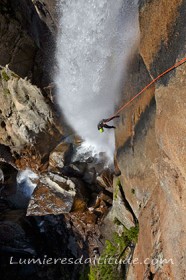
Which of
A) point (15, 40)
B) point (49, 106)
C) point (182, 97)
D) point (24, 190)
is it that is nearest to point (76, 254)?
point (24, 190)

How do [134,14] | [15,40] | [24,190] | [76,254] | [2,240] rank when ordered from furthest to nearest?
1. [24,190]
2. [2,240]
3. [76,254]
4. [15,40]
5. [134,14]

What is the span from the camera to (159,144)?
6066mm

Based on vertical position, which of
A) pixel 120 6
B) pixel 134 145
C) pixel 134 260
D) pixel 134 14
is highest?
pixel 120 6

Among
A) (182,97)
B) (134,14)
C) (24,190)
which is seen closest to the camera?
(182,97)

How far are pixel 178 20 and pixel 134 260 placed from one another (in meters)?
6.34

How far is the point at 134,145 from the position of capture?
827 centimetres

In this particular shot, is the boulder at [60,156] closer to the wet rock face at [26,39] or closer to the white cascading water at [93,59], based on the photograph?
the white cascading water at [93,59]

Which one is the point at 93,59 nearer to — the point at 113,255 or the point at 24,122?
the point at 24,122

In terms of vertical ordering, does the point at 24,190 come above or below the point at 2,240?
above

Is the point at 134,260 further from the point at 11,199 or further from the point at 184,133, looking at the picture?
the point at 11,199

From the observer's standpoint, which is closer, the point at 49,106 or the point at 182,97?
the point at 182,97

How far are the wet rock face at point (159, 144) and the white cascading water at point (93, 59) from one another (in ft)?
4.65

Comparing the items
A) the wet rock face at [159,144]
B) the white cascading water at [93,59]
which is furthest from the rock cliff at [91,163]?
the white cascading water at [93,59]

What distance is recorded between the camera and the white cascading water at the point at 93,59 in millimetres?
8587
